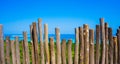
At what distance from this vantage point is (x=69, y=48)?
4.31 meters

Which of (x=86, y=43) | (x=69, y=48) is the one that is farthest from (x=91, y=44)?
(x=69, y=48)

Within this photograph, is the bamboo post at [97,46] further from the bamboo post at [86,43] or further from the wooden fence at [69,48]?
the bamboo post at [86,43]

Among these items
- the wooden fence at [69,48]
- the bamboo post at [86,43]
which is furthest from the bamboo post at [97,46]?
the bamboo post at [86,43]

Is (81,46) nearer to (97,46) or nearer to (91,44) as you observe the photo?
(91,44)

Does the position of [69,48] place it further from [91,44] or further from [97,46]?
[97,46]

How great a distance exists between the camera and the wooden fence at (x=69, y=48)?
14.1ft

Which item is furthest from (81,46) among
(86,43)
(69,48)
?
(69,48)

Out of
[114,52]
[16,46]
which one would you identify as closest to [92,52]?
[114,52]

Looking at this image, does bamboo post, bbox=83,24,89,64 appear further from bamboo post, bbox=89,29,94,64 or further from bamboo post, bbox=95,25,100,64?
bamboo post, bbox=95,25,100,64

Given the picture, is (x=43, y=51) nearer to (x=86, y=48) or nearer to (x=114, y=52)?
(x=86, y=48)

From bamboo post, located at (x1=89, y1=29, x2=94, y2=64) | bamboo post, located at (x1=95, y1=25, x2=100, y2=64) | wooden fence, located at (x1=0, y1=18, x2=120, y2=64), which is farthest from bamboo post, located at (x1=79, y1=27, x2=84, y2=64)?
bamboo post, located at (x1=95, y1=25, x2=100, y2=64)

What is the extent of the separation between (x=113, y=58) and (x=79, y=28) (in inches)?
33.4

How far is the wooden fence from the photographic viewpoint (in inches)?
170

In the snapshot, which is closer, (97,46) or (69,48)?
(69,48)
